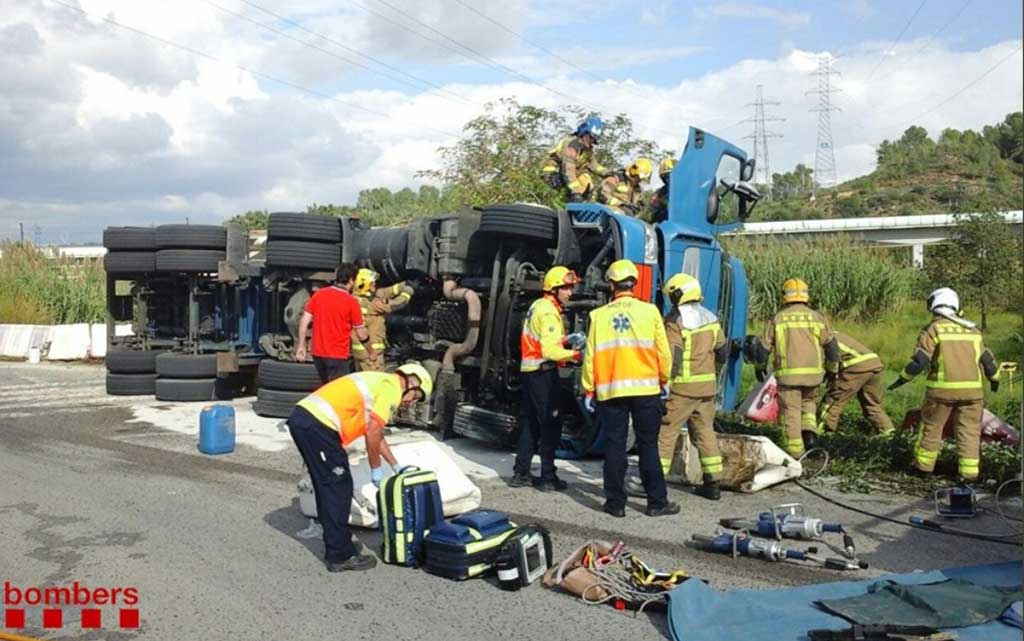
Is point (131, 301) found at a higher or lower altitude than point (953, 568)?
higher

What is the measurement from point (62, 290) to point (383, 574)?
18971mm

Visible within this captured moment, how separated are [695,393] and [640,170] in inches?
143

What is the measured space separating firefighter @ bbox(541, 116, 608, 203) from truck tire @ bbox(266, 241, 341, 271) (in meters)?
2.87

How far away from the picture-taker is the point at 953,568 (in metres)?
5.93

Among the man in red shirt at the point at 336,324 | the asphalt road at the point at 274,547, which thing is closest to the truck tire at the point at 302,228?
the man in red shirt at the point at 336,324

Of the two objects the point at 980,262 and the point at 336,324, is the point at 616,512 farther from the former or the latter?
the point at 980,262

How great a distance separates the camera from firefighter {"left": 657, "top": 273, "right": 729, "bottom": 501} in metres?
7.80

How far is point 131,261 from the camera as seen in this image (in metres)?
13.6

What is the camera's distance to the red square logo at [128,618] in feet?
16.4

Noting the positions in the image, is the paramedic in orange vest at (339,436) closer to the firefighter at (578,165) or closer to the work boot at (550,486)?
the work boot at (550,486)

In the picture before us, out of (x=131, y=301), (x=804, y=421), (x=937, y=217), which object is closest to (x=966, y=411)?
(x=804, y=421)

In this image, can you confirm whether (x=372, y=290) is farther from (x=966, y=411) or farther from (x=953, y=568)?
(x=953, y=568)

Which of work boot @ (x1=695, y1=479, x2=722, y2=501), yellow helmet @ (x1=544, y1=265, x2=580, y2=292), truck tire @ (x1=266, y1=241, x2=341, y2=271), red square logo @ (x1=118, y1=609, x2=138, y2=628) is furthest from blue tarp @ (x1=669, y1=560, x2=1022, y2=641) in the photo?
truck tire @ (x1=266, y1=241, x2=341, y2=271)

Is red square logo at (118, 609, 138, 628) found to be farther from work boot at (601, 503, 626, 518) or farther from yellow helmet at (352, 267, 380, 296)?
yellow helmet at (352, 267, 380, 296)
